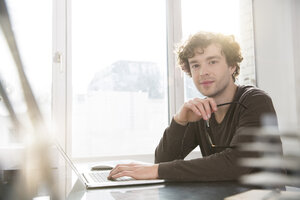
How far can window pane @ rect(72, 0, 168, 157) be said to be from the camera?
2.51 meters

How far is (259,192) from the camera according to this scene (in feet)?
1.59

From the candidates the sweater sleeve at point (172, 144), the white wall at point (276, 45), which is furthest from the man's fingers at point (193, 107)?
the white wall at point (276, 45)

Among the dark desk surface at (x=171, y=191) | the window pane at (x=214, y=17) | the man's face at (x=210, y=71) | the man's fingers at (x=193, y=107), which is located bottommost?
the dark desk surface at (x=171, y=191)

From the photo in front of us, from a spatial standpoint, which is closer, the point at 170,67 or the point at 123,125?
the point at 123,125

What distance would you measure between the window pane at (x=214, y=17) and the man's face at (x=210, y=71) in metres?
1.41

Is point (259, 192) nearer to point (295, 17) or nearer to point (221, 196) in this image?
point (221, 196)

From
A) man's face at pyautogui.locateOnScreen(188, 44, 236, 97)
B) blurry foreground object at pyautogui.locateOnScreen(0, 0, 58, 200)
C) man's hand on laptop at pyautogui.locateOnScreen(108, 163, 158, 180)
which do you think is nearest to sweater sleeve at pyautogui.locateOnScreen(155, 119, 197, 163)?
man's face at pyautogui.locateOnScreen(188, 44, 236, 97)

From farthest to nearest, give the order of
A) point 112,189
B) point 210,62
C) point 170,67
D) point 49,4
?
point 170,67 → point 49,4 → point 210,62 → point 112,189

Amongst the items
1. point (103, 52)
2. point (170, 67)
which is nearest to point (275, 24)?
point (170, 67)

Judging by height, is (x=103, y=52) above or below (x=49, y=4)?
below

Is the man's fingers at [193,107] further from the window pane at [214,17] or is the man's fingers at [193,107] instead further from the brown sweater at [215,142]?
the window pane at [214,17]

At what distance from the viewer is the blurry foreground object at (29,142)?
359mm

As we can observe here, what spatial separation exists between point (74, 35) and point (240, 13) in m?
1.58

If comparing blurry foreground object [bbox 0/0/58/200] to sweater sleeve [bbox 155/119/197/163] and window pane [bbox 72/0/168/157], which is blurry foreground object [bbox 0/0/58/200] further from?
window pane [bbox 72/0/168/157]
